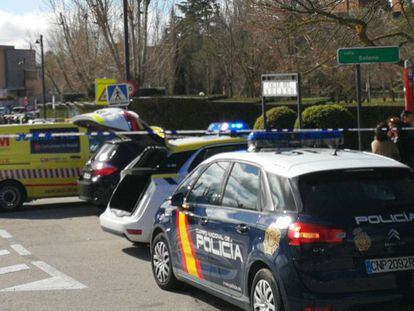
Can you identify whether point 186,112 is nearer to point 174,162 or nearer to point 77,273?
point 174,162

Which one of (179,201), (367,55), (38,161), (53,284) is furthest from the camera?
(38,161)

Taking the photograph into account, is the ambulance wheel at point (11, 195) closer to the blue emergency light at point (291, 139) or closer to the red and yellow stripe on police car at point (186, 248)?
the red and yellow stripe on police car at point (186, 248)

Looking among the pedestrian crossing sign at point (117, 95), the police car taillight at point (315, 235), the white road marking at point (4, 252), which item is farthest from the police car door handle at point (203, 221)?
the pedestrian crossing sign at point (117, 95)

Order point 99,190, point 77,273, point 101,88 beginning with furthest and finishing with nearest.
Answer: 1. point 101,88
2. point 99,190
3. point 77,273

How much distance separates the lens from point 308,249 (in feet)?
16.2

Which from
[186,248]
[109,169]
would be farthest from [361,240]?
[109,169]

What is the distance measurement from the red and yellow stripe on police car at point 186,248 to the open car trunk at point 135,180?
9.70 feet

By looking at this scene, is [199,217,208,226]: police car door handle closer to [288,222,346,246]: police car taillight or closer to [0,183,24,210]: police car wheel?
[288,222,346,246]: police car taillight

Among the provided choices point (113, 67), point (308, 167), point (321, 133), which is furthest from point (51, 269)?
point (113, 67)

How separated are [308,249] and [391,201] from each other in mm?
852

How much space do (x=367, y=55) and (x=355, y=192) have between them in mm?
8024

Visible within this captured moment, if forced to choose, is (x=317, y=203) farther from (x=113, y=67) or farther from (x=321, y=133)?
(x=113, y=67)

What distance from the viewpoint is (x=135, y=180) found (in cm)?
1012

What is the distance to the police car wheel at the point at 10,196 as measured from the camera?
14.8 metres
